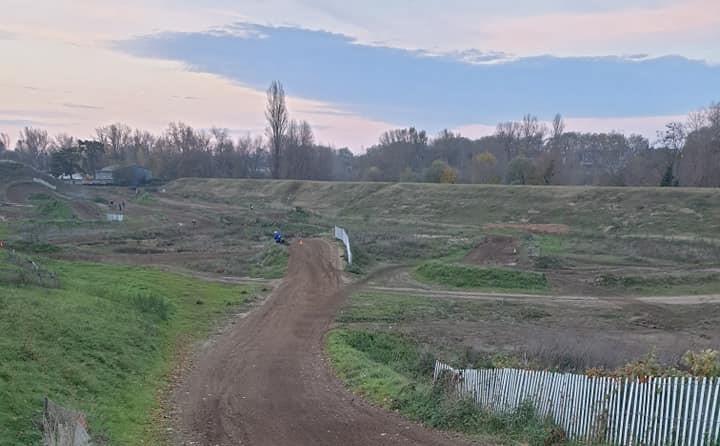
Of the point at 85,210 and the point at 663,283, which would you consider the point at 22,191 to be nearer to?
the point at 85,210

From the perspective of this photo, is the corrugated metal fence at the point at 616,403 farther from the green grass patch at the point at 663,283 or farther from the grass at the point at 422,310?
the green grass patch at the point at 663,283

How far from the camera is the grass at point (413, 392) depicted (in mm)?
11312

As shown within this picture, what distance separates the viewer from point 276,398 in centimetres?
1488

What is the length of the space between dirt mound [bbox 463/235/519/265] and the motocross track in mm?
21781

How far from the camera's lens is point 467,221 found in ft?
255

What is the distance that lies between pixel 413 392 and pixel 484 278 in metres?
24.0

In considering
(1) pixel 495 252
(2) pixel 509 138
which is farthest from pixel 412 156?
(1) pixel 495 252

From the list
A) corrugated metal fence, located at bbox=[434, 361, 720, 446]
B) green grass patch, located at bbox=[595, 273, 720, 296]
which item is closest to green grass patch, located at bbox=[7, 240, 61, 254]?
green grass patch, located at bbox=[595, 273, 720, 296]

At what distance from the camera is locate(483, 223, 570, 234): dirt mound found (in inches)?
2536

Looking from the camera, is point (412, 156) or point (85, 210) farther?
point (412, 156)

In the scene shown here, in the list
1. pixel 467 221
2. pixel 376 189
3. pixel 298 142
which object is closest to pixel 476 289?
pixel 467 221

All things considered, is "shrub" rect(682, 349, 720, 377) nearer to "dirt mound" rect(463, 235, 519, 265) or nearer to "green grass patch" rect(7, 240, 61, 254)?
"dirt mound" rect(463, 235, 519, 265)

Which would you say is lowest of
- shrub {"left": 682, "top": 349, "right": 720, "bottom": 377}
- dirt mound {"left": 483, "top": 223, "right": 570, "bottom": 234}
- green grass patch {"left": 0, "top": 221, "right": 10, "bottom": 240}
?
dirt mound {"left": 483, "top": 223, "right": 570, "bottom": 234}

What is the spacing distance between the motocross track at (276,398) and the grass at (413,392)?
1.34 ft
